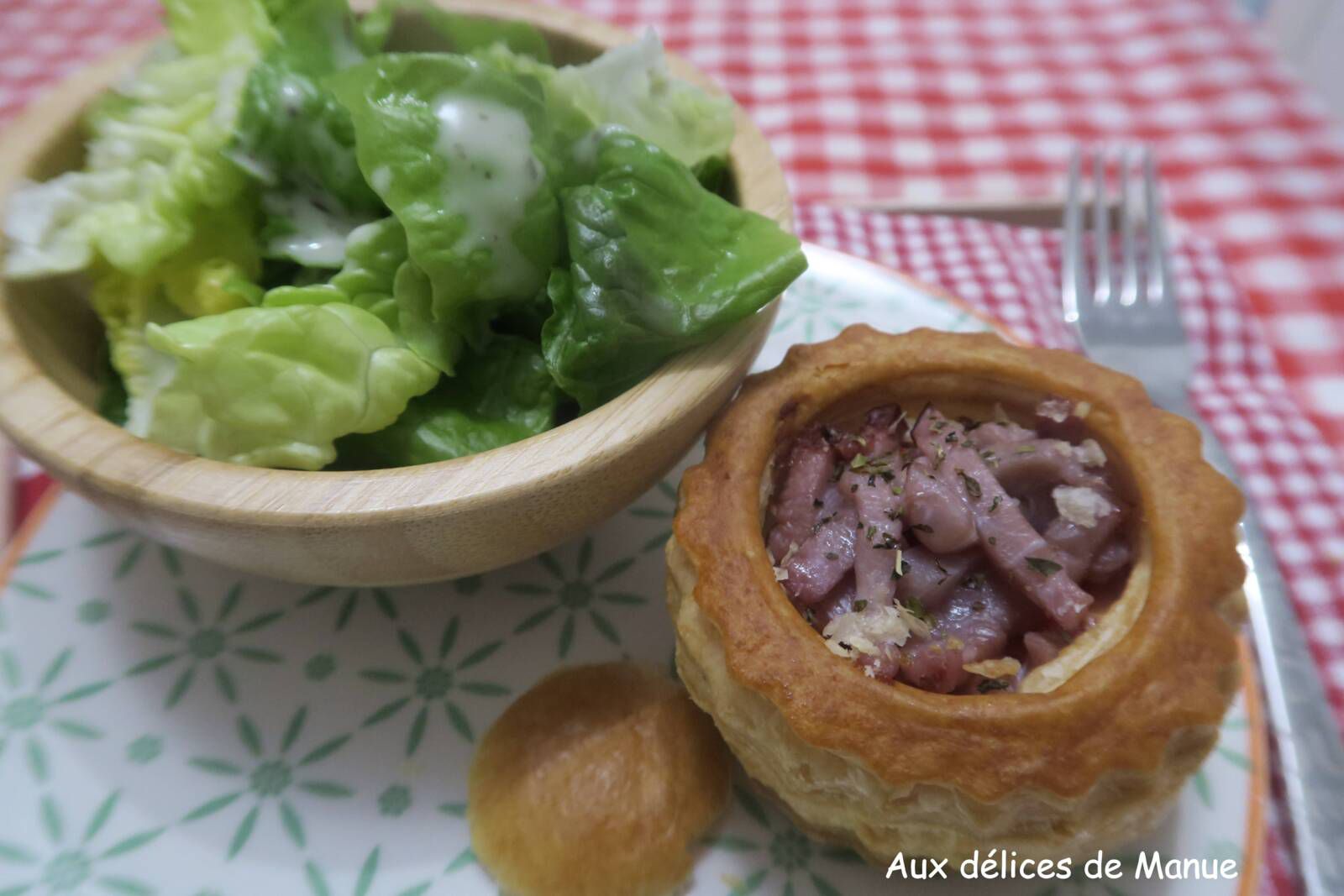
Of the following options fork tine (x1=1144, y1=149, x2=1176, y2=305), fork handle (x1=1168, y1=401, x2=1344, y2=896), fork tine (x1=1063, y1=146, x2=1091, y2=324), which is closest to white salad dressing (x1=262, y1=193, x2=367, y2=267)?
fork handle (x1=1168, y1=401, x2=1344, y2=896)

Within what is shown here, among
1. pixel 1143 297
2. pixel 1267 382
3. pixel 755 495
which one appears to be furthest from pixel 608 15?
pixel 755 495

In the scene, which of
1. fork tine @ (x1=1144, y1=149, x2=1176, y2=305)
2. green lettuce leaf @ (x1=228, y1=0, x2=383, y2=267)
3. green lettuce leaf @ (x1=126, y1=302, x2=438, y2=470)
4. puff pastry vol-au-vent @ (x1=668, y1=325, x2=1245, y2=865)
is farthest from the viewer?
fork tine @ (x1=1144, y1=149, x2=1176, y2=305)

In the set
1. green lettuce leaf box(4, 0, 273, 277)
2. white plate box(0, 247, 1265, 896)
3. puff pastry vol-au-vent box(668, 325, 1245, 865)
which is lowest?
white plate box(0, 247, 1265, 896)

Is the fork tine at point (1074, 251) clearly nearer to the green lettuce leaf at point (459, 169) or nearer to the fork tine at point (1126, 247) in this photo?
the fork tine at point (1126, 247)

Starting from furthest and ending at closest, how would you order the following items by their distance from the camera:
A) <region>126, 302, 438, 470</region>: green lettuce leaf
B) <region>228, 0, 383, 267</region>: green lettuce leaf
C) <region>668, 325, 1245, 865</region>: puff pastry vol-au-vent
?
<region>228, 0, 383, 267</region>: green lettuce leaf → <region>126, 302, 438, 470</region>: green lettuce leaf → <region>668, 325, 1245, 865</region>: puff pastry vol-au-vent

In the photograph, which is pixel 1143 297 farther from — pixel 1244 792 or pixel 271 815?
pixel 271 815

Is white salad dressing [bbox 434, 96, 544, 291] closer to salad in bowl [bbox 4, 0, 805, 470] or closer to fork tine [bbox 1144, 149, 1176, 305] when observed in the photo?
salad in bowl [bbox 4, 0, 805, 470]

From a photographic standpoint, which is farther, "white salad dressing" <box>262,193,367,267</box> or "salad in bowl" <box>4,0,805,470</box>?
"white salad dressing" <box>262,193,367,267</box>

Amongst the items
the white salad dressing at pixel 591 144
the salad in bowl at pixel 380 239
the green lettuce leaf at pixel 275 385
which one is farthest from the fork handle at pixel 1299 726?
the green lettuce leaf at pixel 275 385

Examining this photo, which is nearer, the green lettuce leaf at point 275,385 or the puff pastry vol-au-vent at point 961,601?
the puff pastry vol-au-vent at point 961,601
